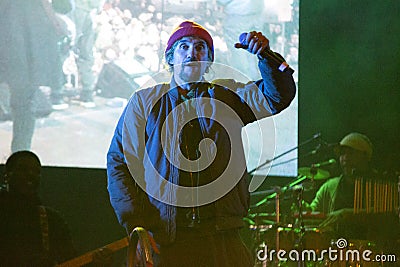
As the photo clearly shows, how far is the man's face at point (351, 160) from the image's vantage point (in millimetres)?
2932

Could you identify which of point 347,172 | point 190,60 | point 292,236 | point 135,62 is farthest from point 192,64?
point 347,172

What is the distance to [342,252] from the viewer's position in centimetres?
271

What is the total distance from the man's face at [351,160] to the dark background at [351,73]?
0.07m

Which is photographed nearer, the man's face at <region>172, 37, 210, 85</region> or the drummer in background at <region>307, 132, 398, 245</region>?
the man's face at <region>172, 37, 210, 85</region>

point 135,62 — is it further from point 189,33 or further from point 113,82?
point 189,33

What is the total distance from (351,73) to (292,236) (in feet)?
2.79

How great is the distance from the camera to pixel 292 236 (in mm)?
2711

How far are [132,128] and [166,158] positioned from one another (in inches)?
5.2

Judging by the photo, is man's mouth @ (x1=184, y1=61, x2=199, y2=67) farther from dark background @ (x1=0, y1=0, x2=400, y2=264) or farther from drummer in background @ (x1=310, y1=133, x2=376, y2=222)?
drummer in background @ (x1=310, y1=133, x2=376, y2=222)

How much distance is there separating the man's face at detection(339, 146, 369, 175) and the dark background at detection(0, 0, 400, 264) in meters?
0.07

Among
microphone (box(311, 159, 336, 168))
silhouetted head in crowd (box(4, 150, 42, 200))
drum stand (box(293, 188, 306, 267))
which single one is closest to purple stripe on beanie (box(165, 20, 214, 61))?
silhouetted head in crowd (box(4, 150, 42, 200))

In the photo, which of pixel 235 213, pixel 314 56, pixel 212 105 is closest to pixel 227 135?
pixel 212 105

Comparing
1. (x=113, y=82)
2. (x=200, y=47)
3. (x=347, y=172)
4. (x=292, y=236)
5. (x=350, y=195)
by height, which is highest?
(x=200, y=47)

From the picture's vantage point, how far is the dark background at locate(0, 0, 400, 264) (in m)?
2.95
